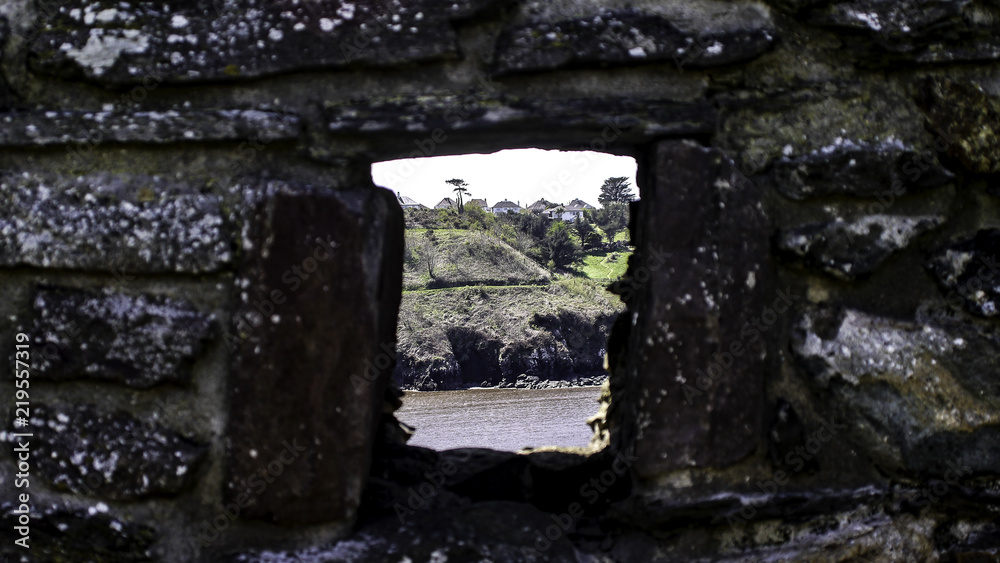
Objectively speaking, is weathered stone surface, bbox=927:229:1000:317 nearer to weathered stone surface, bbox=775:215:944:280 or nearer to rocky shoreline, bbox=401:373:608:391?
weathered stone surface, bbox=775:215:944:280

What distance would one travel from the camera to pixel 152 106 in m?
1.63

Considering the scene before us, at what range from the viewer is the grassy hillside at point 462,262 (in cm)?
3219

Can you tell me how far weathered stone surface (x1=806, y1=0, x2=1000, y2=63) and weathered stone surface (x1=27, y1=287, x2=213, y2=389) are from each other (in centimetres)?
153

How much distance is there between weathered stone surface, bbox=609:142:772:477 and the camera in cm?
161

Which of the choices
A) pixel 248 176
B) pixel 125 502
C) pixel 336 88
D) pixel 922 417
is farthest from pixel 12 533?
pixel 922 417

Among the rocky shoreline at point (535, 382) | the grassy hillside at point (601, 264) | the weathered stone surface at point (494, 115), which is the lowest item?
the rocky shoreline at point (535, 382)

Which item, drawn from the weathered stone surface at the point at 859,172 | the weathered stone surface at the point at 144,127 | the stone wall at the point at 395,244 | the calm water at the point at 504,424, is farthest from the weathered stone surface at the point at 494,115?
the calm water at the point at 504,424

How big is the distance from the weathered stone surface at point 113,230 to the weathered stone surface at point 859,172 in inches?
48.0

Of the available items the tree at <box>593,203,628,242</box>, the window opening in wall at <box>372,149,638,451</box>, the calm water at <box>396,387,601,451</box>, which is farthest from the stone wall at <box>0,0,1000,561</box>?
the tree at <box>593,203,628,242</box>

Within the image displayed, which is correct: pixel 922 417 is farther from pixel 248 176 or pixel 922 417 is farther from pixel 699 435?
pixel 248 176

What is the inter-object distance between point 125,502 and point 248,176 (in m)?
0.71

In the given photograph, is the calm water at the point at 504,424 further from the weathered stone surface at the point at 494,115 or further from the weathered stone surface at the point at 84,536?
the weathered stone surface at the point at 494,115

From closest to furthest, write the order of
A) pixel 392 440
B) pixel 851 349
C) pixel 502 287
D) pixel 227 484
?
pixel 227 484, pixel 851 349, pixel 392 440, pixel 502 287

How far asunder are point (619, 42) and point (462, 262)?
1237 inches
